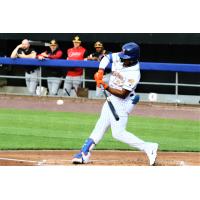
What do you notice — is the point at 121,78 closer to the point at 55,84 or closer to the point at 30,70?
the point at 55,84

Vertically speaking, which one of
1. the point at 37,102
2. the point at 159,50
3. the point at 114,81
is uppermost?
the point at 114,81

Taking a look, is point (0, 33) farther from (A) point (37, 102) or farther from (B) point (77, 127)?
(B) point (77, 127)

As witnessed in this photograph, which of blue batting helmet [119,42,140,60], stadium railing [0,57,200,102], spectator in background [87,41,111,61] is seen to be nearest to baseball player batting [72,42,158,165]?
blue batting helmet [119,42,140,60]

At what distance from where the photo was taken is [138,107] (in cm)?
1750

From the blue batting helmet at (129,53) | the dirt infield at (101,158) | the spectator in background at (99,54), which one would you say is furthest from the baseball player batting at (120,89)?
the spectator in background at (99,54)

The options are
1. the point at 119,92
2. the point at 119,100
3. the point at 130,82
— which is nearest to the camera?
the point at 130,82

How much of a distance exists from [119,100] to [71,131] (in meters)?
4.44

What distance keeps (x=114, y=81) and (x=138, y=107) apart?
8835 mm

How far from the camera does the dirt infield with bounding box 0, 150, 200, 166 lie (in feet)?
30.1

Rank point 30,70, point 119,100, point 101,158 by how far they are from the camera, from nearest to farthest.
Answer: point 119,100, point 101,158, point 30,70

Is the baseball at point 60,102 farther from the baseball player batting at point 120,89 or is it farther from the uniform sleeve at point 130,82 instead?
the uniform sleeve at point 130,82

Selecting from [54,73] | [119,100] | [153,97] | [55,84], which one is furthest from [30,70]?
[119,100]

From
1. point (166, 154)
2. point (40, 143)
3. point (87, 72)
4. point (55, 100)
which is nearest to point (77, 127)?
point (40, 143)

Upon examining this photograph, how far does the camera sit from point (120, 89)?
8695 millimetres
